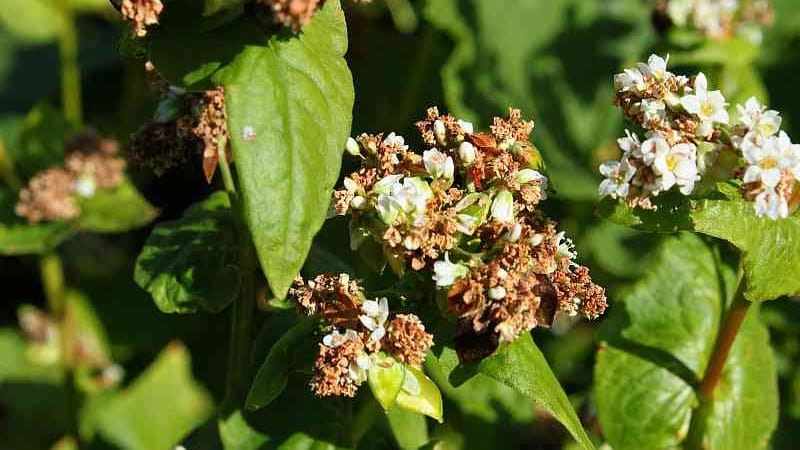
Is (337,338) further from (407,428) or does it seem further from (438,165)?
(407,428)

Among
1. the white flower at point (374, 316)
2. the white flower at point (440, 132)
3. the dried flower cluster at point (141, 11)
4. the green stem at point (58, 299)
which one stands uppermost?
the dried flower cluster at point (141, 11)

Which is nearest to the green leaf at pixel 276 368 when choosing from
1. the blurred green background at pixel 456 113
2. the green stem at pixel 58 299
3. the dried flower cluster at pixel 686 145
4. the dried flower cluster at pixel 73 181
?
the dried flower cluster at pixel 686 145

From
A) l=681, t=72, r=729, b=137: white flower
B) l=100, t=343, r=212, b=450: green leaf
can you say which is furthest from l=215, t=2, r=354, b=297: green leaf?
l=100, t=343, r=212, b=450: green leaf

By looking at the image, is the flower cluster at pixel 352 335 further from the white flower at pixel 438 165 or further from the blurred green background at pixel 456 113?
the blurred green background at pixel 456 113

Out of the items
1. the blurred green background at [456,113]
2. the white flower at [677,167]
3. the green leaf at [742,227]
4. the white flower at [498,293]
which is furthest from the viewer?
the blurred green background at [456,113]

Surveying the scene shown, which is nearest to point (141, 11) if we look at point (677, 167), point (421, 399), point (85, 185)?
point (421, 399)

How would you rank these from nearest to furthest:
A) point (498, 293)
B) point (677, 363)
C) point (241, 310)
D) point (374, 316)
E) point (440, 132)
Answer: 1. point (498, 293)
2. point (374, 316)
3. point (440, 132)
4. point (241, 310)
5. point (677, 363)
